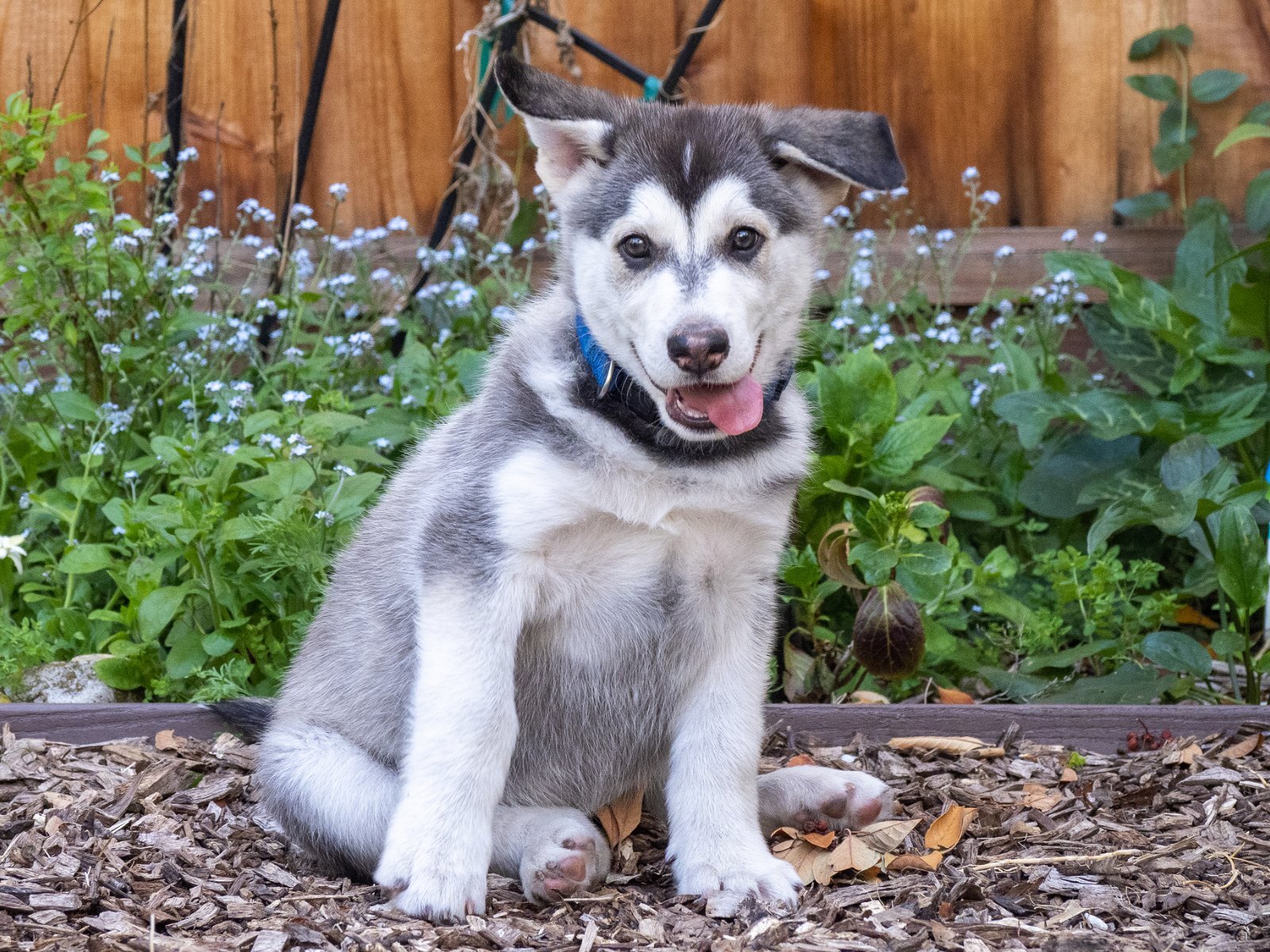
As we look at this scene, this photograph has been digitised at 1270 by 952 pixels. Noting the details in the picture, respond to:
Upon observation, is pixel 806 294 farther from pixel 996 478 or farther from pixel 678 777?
pixel 996 478

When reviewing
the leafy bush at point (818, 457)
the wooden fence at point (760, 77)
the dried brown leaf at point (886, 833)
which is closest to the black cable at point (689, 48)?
the wooden fence at point (760, 77)

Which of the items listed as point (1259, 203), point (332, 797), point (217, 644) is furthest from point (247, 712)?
point (1259, 203)

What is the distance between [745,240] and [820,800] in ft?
4.35

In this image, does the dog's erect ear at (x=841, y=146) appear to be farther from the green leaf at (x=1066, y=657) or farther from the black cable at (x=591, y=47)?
the black cable at (x=591, y=47)

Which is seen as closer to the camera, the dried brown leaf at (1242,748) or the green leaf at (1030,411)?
the dried brown leaf at (1242,748)

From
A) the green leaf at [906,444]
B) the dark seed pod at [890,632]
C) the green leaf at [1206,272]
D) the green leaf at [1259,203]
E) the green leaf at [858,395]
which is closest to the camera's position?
the dark seed pod at [890,632]

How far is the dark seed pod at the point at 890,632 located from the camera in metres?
3.54

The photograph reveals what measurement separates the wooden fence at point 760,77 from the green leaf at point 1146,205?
162 mm

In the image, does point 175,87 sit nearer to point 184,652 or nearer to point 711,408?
point 184,652

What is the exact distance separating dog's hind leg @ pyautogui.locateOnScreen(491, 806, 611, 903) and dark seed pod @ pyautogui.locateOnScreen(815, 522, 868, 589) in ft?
3.70

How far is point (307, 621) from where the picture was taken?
3949 millimetres

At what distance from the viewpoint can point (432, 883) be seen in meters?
2.56

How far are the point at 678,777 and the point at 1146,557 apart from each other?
2.30m

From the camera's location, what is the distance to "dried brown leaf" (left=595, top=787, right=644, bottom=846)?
319 centimetres
